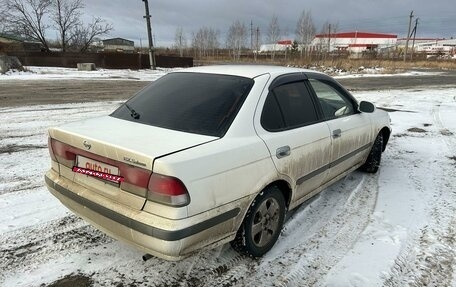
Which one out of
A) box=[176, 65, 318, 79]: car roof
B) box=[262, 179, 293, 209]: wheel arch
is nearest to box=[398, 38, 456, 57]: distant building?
box=[176, 65, 318, 79]: car roof

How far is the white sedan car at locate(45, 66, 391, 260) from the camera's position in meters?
2.33

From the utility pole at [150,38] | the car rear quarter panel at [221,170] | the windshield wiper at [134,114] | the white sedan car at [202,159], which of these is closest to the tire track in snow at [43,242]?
the white sedan car at [202,159]

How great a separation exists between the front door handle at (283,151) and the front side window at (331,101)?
94cm

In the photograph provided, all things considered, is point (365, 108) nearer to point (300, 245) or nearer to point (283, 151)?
point (283, 151)

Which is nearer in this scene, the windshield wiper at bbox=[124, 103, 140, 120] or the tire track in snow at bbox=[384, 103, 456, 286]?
the tire track in snow at bbox=[384, 103, 456, 286]

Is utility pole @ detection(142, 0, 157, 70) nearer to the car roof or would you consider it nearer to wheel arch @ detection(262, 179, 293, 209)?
the car roof

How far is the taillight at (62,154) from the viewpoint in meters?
2.82

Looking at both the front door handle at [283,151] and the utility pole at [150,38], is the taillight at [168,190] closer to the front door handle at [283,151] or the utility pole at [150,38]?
the front door handle at [283,151]

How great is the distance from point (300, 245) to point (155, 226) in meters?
1.53

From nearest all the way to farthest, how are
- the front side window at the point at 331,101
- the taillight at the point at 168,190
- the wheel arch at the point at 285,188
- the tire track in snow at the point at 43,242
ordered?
the taillight at the point at 168,190 → the tire track in snow at the point at 43,242 → the wheel arch at the point at 285,188 → the front side window at the point at 331,101

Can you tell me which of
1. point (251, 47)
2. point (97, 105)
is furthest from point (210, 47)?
point (97, 105)

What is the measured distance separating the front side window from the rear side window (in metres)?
0.27

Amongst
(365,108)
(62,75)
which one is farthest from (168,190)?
(62,75)

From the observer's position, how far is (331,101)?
4293 millimetres
